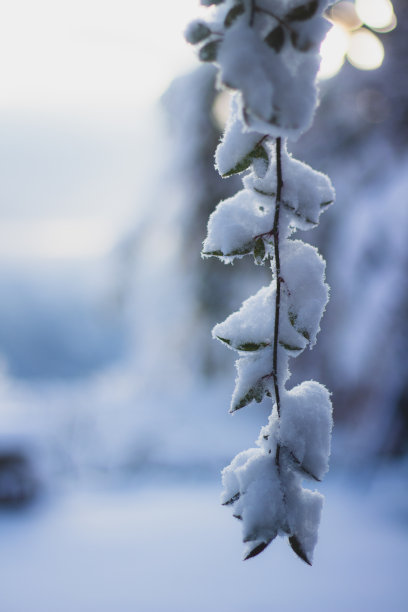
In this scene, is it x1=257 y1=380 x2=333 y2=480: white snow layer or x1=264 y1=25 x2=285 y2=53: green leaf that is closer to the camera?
x1=264 y1=25 x2=285 y2=53: green leaf

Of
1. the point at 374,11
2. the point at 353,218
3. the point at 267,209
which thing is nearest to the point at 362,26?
the point at 374,11

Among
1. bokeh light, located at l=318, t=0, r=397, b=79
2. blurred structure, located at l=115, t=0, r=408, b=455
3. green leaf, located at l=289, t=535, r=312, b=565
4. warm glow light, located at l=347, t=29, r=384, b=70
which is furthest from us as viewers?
blurred structure, located at l=115, t=0, r=408, b=455

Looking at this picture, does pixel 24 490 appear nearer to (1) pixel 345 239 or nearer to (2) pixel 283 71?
(1) pixel 345 239

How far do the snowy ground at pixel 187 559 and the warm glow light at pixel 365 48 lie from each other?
257cm

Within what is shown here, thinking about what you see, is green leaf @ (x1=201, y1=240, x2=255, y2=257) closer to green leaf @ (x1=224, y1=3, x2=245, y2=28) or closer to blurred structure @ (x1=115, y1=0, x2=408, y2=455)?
green leaf @ (x1=224, y1=3, x2=245, y2=28)

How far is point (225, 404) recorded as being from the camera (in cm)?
600

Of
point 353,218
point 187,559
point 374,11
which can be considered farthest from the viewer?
point 353,218

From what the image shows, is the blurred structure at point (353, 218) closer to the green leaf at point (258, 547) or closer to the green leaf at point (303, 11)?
the green leaf at point (303, 11)

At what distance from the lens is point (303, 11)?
0.31 metres

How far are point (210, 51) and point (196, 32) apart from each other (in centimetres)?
1

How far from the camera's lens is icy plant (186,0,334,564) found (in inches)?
12.3

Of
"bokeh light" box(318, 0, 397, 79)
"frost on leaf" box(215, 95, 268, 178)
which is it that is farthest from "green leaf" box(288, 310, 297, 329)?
"bokeh light" box(318, 0, 397, 79)

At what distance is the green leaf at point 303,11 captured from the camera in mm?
312

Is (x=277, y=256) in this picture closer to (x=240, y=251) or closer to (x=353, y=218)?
(x=240, y=251)
